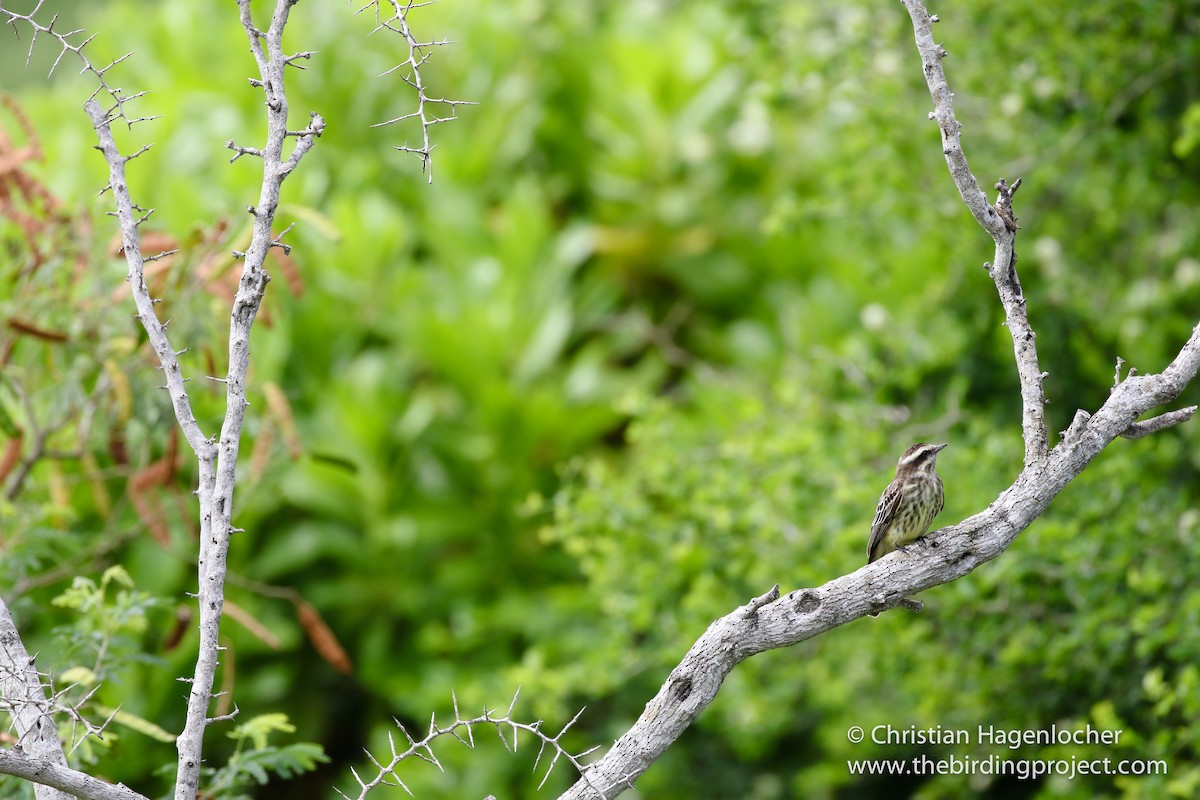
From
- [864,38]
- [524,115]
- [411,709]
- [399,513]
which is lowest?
[411,709]

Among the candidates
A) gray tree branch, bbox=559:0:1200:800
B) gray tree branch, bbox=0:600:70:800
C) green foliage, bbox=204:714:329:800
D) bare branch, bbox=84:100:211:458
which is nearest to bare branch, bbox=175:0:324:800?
bare branch, bbox=84:100:211:458

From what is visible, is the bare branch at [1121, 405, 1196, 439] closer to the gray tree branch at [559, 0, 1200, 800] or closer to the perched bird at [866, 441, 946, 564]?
the gray tree branch at [559, 0, 1200, 800]

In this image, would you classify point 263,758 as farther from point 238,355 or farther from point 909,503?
point 909,503

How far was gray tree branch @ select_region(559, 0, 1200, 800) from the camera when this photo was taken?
7.60 ft

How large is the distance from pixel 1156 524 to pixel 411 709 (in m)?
3.24

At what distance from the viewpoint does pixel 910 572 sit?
233cm

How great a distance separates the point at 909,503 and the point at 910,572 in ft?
3.04

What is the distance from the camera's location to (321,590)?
238 inches

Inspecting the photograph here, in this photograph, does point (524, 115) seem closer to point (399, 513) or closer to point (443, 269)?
point (443, 269)

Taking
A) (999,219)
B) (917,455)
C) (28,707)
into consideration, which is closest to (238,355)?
(28,707)

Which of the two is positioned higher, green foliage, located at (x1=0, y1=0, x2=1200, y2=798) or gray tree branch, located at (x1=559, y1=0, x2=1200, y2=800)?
green foliage, located at (x1=0, y1=0, x2=1200, y2=798)

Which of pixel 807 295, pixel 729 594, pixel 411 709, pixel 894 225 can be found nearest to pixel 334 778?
pixel 411 709

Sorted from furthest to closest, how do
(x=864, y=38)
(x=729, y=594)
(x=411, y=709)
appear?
(x=411, y=709) < (x=864, y=38) < (x=729, y=594)

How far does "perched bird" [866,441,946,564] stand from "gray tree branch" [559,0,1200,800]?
31.1 inches
